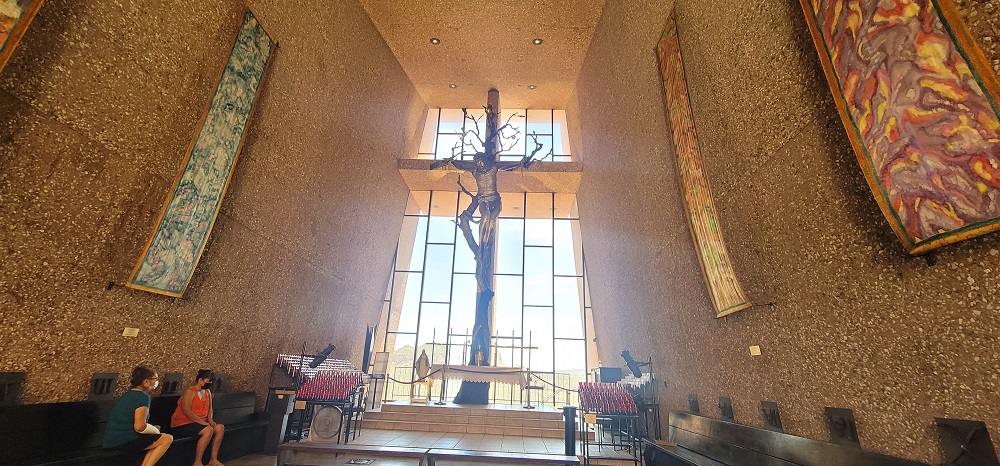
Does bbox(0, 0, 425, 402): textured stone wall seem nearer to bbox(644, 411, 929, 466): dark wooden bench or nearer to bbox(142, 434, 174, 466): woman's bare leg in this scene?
bbox(142, 434, 174, 466): woman's bare leg

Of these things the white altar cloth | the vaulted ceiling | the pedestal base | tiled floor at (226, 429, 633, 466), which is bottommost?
tiled floor at (226, 429, 633, 466)

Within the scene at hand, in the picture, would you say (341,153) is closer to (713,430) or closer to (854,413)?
(713,430)

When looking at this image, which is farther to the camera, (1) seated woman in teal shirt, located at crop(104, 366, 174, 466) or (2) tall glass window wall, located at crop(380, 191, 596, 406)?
(2) tall glass window wall, located at crop(380, 191, 596, 406)

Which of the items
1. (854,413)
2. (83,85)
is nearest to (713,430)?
(854,413)

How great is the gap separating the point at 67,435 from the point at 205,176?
7.64 feet

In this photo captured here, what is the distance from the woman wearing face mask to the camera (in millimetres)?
3953

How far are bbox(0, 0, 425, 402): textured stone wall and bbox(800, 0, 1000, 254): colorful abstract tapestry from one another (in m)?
4.74

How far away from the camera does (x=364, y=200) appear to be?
808 cm

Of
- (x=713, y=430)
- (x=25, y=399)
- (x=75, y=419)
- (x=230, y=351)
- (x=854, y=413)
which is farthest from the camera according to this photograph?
(x=230, y=351)

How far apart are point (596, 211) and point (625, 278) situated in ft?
7.33

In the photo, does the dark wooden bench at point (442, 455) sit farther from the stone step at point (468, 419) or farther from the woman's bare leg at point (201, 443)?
the stone step at point (468, 419)

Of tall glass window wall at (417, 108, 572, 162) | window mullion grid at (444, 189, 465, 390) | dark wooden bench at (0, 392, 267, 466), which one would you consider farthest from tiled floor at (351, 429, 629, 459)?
tall glass window wall at (417, 108, 572, 162)

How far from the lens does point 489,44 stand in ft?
28.7

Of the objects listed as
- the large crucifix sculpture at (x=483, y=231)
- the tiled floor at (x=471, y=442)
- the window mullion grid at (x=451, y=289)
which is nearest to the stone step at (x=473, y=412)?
the tiled floor at (x=471, y=442)
